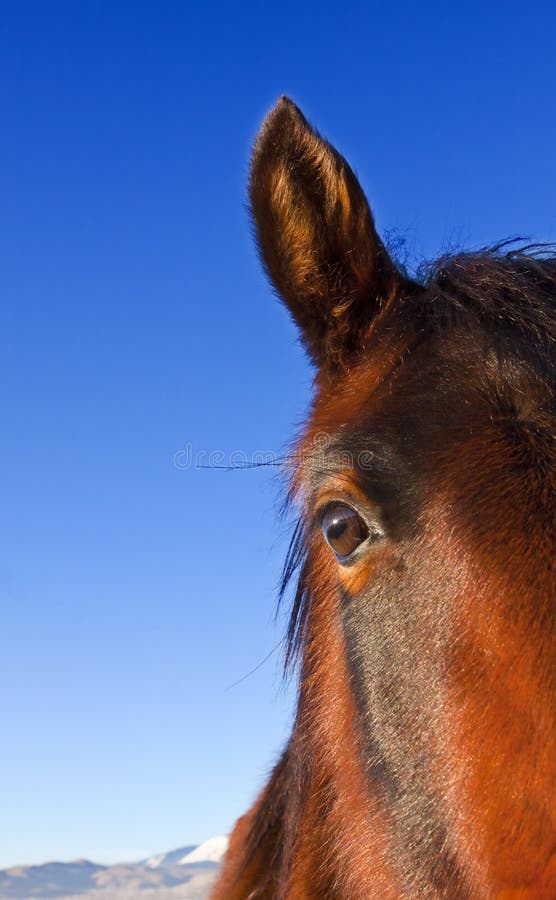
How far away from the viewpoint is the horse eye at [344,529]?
A: 276 centimetres

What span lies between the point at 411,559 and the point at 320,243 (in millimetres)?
1625

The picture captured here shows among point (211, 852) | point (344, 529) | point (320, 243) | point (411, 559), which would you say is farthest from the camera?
point (211, 852)

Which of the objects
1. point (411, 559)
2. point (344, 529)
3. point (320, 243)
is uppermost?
point (320, 243)

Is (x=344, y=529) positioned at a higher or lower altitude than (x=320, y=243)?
lower

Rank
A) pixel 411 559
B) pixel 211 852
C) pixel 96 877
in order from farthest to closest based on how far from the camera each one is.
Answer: pixel 96 877 → pixel 211 852 → pixel 411 559

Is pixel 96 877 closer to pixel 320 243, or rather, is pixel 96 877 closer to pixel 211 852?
pixel 211 852

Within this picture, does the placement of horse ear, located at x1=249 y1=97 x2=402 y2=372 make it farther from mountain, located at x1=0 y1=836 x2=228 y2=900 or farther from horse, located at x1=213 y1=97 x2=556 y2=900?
mountain, located at x1=0 y1=836 x2=228 y2=900

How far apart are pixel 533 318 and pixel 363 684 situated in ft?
4.50

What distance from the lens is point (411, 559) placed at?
101 inches

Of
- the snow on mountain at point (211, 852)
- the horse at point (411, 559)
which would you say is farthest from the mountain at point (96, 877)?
the horse at point (411, 559)

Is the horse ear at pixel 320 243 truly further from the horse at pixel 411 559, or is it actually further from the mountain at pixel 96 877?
the mountain at pixel 96 877

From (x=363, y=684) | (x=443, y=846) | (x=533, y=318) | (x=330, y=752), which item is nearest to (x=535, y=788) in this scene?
(x=443, y=846)

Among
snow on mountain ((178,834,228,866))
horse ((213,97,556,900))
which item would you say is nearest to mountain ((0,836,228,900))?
snow on mountain ((178,834,228,866))

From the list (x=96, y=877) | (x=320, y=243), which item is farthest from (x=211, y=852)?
(x=96, y=877)
